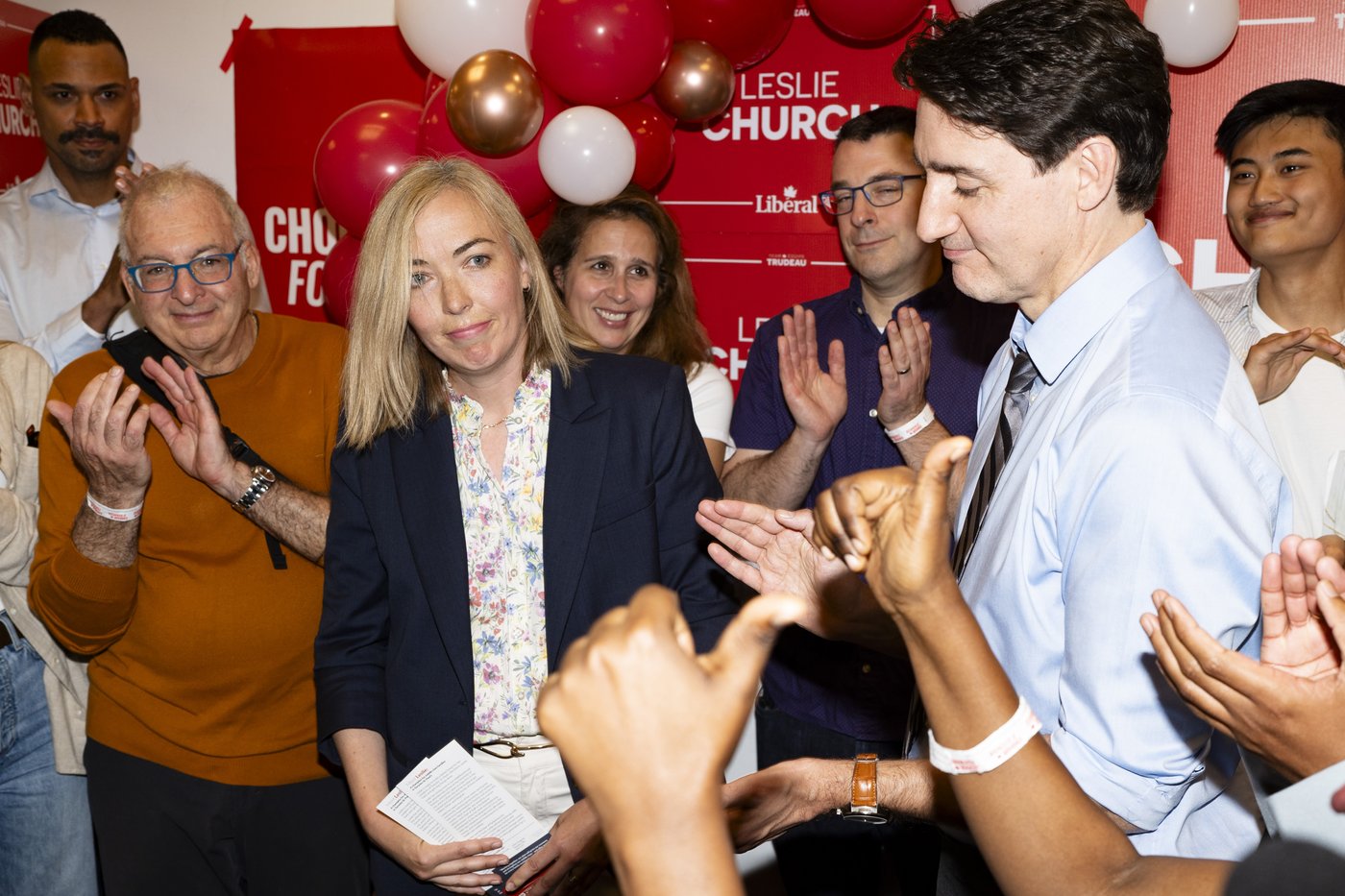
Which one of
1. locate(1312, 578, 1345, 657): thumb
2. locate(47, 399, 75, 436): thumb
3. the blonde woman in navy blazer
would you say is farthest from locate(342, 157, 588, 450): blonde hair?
locate(1312, 578, 1345, 657): thumb

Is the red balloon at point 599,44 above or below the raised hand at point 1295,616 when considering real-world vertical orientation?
above

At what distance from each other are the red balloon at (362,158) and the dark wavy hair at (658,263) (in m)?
0.50

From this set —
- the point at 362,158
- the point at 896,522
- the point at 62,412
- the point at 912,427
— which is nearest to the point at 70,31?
the point at 362,158

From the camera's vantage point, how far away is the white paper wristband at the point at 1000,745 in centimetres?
102

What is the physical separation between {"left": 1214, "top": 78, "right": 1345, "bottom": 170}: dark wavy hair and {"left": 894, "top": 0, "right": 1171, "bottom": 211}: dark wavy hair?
5.42 feet

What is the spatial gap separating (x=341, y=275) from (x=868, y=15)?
1.77m

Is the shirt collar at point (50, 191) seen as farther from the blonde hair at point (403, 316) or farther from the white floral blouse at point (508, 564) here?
the white floral blouse at point (508, 564)

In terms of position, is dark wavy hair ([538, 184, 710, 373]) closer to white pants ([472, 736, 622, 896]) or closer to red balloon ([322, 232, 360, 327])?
red balloon ([322, 232, 360, 327])

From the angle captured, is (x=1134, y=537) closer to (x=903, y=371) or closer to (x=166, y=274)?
(x=903, y=371)

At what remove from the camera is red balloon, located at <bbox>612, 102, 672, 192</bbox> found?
314 cm

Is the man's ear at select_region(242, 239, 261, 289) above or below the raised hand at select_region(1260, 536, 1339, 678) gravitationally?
above

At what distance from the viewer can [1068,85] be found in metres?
1.44

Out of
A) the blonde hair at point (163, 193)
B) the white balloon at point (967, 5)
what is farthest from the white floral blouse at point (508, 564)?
the white balloon at point (967, 5)

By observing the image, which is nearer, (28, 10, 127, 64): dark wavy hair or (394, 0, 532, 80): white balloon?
(394, 0, 532, 80): white balloon
